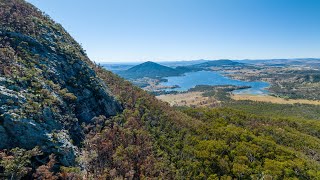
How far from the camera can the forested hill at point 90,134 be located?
5544 centimetres

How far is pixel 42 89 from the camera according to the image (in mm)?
67938

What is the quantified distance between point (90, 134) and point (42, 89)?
19.6 metres

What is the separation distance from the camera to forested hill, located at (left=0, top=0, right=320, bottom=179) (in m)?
55.4

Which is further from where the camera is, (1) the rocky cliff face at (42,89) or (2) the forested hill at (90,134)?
(1) the rocky cliff face at (42,89)

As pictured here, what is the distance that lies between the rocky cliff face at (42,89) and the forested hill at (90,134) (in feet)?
0.74

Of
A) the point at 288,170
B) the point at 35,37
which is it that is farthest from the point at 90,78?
the point at 288,170

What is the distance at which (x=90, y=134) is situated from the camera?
252ft

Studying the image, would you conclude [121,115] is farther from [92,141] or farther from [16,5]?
[16,5]

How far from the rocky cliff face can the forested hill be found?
0.23 m

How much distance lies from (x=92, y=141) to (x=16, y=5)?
66316 millimetres

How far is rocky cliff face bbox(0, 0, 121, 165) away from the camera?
55750 millimetres

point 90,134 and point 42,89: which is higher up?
point 42,89

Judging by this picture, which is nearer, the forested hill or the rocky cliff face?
the forested hill

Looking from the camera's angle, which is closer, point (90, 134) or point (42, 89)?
point (42, 89)
